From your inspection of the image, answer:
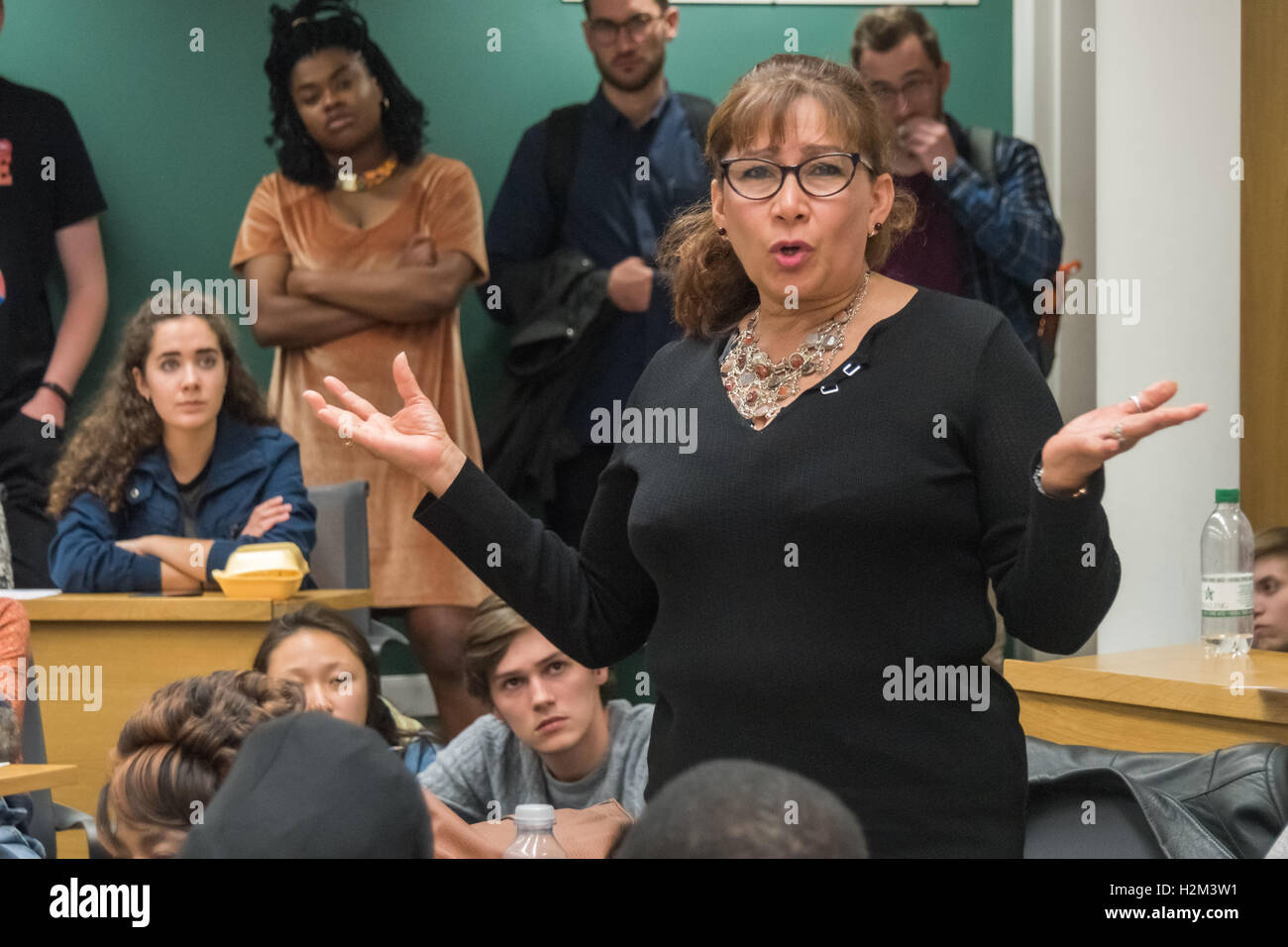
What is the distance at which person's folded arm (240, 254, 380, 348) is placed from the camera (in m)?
4.20

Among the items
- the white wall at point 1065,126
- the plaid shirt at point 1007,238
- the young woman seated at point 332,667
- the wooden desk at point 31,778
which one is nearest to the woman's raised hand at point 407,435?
the wooden desk at point 31,778

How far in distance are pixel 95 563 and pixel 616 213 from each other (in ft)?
5.66

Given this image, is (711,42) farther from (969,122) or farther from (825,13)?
(969,122)

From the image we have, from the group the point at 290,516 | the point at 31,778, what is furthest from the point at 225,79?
the point at 31,778

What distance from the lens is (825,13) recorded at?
14.3ft

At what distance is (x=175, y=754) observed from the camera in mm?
1721

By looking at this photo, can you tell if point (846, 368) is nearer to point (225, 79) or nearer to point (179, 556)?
point (179, 556)

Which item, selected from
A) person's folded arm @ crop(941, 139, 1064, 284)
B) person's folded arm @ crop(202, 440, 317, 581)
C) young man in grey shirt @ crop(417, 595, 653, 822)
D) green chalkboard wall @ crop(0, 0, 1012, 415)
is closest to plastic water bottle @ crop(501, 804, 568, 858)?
young man in grey shirt @ crop(417, 595, 653, 822)

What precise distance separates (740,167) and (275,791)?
821 mm

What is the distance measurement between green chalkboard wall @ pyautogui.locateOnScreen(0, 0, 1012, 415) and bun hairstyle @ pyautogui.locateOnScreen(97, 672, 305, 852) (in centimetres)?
258

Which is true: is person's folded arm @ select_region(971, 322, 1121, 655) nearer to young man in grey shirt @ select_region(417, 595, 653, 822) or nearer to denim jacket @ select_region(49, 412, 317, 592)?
young man in grey shirt @ select_region(417, 595, 653, 822)

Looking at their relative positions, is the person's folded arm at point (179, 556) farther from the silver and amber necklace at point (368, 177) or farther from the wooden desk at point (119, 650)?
the silver and amber necklace at point (368, 177)

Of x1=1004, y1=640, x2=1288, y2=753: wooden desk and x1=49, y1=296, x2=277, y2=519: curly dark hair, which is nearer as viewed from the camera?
x1=1004, y1=640, x2=1288, y2=753: wooden desk
